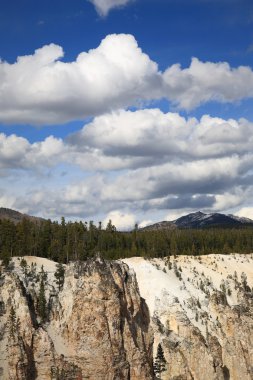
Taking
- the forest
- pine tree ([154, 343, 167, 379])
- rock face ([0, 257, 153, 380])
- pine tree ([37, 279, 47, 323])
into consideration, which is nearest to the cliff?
rock face ([0, 257, 153, 380])

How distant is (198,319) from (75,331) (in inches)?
1727

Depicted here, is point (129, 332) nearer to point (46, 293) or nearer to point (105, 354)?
point (105, 354)

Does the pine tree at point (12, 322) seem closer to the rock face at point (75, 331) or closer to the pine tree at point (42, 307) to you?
the rock face at point (75, 331)

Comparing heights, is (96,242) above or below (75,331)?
above

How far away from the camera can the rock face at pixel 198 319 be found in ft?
234

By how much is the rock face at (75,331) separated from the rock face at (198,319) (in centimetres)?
1382

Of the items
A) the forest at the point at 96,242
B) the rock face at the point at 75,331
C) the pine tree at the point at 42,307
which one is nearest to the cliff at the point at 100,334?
the rock face at the point at 75,331

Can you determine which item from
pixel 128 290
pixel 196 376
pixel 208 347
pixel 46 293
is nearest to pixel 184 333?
pixel 208 347

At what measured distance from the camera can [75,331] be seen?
5369 centimetres

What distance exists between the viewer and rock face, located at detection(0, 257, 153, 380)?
50.3 metres

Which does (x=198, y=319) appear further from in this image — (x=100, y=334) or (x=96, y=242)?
(x=96, y=242)

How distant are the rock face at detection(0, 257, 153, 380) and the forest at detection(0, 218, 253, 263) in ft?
103

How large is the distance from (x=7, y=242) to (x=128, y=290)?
5331 centimetres

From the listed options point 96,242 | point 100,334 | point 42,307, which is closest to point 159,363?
point 100,334
